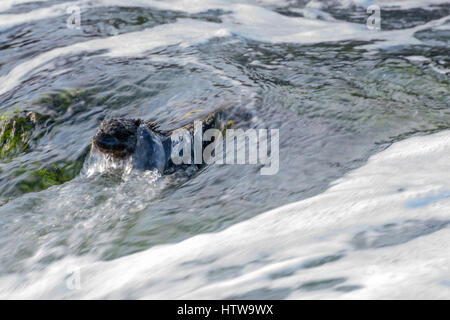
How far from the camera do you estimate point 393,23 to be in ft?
26.3

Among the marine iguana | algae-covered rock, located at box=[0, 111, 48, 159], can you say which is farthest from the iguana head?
algae-covered rock, located at box=[0, 111, 48, 159]

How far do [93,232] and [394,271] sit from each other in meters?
1.85

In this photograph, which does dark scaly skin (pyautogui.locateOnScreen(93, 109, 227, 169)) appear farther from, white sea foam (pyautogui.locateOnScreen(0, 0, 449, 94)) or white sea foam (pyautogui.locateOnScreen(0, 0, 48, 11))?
white sea foam (pyautogui.locateOnScreen(0, 0, 48, 11))

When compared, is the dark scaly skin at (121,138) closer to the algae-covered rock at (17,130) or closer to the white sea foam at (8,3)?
the algae-covered rock at (17,130)

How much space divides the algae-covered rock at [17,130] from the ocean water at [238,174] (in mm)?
Result: 102

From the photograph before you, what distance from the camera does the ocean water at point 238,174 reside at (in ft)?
7.94

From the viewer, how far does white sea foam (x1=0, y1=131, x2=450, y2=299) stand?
Answer: 7.02 ft

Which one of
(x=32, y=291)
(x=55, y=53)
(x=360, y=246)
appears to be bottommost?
(x=32, y=291)

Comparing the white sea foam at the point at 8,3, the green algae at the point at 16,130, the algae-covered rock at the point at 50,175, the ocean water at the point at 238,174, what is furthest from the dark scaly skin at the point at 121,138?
the white sea foam at the point at 8,3

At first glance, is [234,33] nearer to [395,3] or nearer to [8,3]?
[395,3]

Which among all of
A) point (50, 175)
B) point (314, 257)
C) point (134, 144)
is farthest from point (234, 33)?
point (314, 257)

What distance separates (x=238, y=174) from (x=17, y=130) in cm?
234

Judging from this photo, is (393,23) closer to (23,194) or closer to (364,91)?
(364,91)
